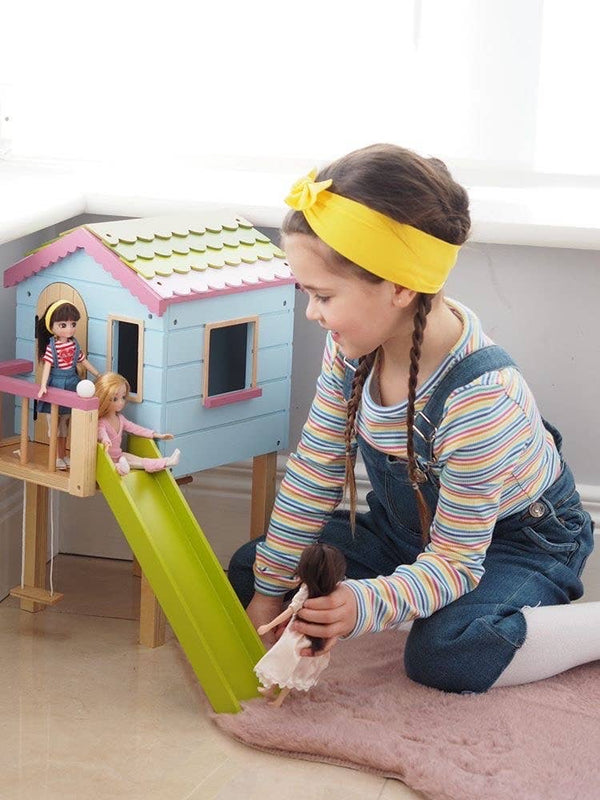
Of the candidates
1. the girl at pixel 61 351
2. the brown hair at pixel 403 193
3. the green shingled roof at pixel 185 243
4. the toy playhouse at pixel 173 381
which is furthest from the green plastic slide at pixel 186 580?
the brown hair at pixel 403 193

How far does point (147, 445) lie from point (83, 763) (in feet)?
1.32

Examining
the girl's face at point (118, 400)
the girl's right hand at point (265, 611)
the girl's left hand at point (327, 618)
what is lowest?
the girl's right hand at point (265, 611)

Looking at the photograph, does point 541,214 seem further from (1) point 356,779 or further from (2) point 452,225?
(1) point 356,779

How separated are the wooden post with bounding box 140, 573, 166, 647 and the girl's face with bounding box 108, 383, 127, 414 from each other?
0.22 metres

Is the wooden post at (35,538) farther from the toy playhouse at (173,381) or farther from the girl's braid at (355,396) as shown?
the girl's braid at (355,396)

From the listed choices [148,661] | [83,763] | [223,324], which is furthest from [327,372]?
[83,763]

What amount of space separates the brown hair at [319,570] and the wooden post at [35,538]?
454 millimetres

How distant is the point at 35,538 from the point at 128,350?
10.8 inches

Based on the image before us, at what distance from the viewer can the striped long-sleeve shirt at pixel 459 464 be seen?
1396 millimetres

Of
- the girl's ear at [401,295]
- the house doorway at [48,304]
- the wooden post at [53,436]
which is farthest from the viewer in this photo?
the house doorway at [48,304]

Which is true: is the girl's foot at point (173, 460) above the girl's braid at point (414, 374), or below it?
below

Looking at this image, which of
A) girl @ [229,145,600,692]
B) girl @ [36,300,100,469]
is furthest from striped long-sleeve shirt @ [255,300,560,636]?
girl @ [36,300,100,469]

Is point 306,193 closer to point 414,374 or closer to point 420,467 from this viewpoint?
point 414,374

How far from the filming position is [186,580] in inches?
56.7
